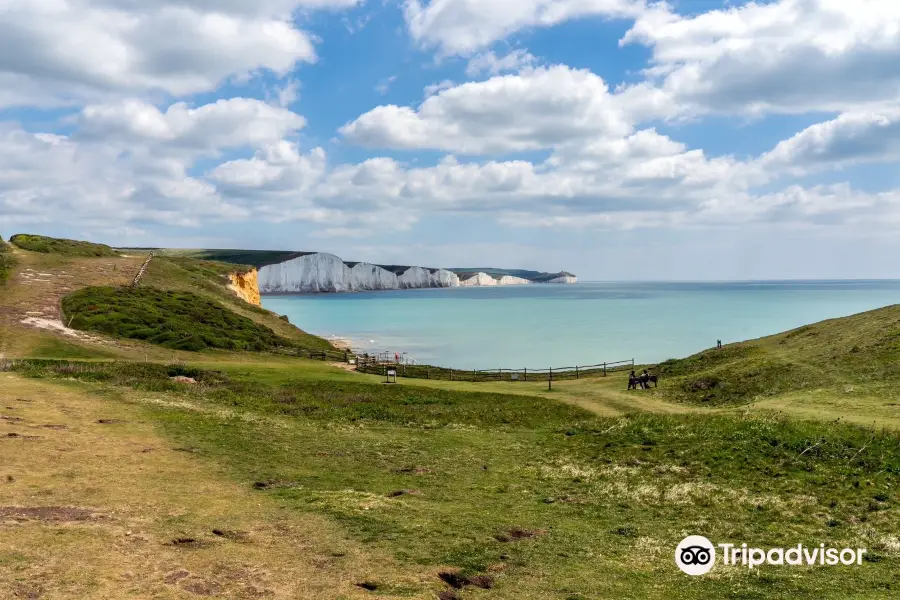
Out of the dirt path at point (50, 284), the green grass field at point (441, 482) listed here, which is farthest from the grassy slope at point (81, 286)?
the green grass field at point (441, 482)

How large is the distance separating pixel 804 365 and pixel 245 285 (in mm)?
104502

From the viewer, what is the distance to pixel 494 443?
2583cm

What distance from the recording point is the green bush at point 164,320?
190ft

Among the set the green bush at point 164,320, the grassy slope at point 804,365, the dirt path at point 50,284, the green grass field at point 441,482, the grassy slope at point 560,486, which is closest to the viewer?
the green grass field at point 441,482

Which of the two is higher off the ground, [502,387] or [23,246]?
[23,246]

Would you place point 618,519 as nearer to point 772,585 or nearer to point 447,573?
point 772,585

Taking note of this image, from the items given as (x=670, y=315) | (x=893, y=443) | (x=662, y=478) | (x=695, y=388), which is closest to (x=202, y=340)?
(x=695, y=388)

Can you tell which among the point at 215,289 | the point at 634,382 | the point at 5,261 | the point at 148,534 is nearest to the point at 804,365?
the point at 634,382

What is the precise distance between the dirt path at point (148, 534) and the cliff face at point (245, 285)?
93.4 metres

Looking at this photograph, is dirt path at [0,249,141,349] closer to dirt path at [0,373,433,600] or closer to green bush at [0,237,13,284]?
green bush at [0,237,13,284]

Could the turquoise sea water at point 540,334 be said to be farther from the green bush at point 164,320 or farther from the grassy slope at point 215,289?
the green bush at point 164,320

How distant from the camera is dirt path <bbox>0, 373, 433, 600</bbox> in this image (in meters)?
10.2

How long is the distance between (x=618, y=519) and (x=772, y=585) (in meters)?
4.82

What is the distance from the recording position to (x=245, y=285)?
119750 mm
